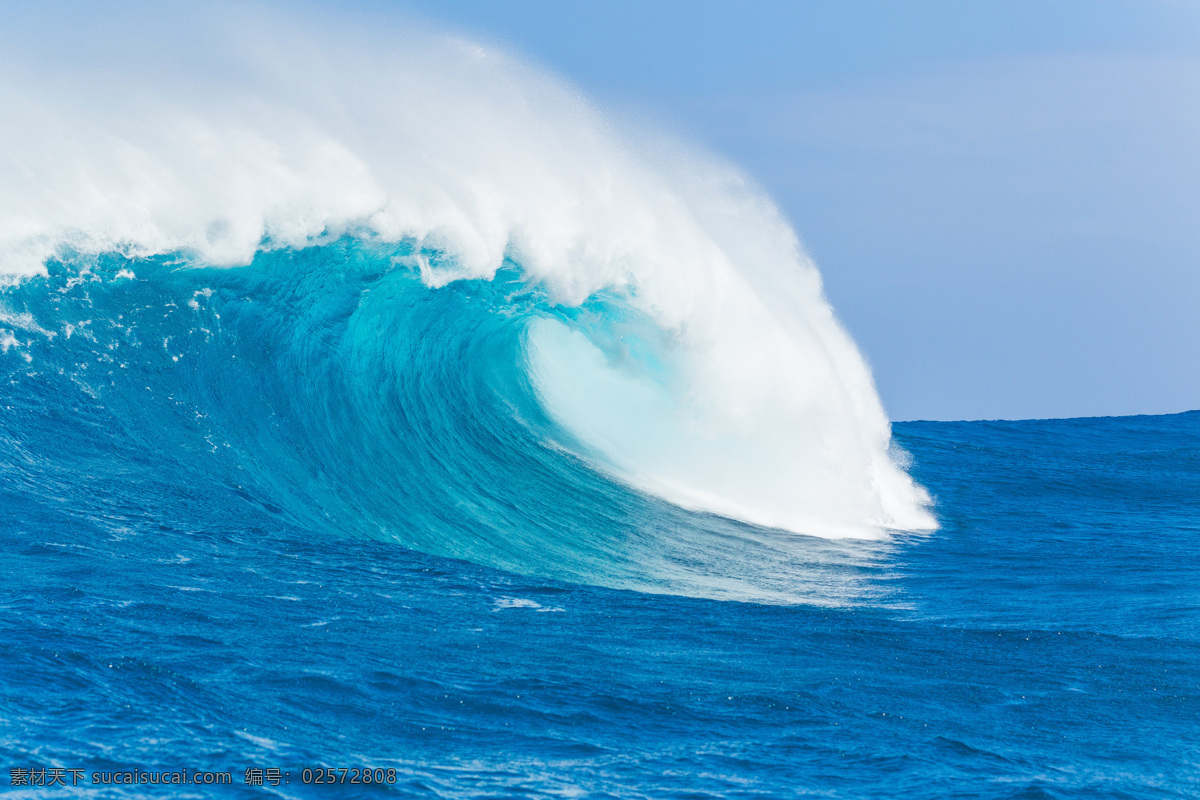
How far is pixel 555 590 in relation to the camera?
6047mm

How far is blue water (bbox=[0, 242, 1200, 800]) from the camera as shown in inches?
146

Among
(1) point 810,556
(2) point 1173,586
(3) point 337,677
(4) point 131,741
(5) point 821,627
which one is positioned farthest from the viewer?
(1) point 810,556

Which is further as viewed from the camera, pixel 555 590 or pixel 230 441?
pixel 230 441

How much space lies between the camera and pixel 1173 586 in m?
7.02

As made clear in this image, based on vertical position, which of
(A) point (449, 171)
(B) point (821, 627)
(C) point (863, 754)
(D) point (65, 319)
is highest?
(A) point (449, 171)

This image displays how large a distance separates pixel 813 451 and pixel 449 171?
4.13 metres

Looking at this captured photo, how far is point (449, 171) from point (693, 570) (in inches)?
181

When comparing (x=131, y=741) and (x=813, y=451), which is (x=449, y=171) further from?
(x=131, y=741)

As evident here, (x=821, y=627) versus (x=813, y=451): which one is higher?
(x=813, y=451)

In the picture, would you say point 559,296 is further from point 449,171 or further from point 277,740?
point 277,740

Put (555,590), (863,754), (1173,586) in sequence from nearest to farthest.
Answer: (863,754)
(555,590)
(1173,586)

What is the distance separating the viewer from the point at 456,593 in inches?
227

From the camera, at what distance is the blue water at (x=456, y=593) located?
3713mm

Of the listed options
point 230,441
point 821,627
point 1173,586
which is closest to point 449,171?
point 230,441
